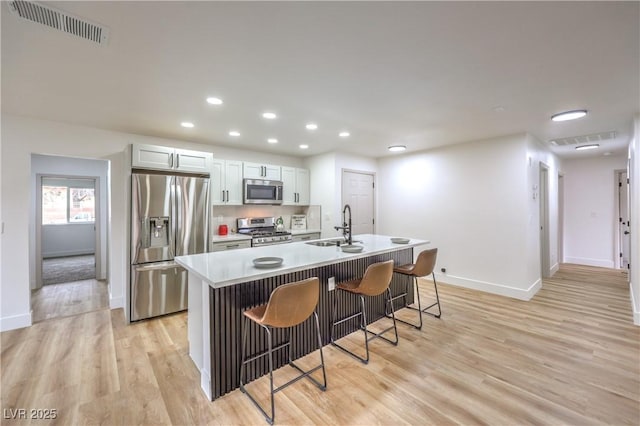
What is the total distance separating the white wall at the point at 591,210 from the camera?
5699mm

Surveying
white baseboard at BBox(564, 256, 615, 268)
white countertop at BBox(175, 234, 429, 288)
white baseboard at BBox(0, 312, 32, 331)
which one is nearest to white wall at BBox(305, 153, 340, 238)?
white countertop at BBox(175, 234, 429, 288)

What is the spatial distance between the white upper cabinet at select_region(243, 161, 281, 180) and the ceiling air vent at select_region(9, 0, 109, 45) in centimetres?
303

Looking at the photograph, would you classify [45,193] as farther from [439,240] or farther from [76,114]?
[439,240]

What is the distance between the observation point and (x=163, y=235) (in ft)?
11.4

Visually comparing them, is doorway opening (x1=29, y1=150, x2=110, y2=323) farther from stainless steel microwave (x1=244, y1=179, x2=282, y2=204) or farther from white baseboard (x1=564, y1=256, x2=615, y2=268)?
white baseboard (x1=564, y1=256, x2=615, y2=268)

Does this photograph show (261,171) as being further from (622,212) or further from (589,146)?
(622,212)

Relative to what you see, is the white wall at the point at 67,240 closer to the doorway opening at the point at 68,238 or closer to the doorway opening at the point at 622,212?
the doorway opening at the point at 68,238

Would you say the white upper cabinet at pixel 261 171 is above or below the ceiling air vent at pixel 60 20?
below

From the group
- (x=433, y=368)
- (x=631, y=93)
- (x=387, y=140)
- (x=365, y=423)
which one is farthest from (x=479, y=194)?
(x=365, y=423)

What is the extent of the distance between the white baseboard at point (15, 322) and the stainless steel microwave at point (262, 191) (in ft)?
9.70

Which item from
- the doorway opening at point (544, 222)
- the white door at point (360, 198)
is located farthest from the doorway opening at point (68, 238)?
the doorway opening at point (544, 222)

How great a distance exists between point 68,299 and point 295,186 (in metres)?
3.97

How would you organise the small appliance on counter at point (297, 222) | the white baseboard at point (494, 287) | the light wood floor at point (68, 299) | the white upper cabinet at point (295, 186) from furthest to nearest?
the small appliance on counter at point (297, 222) → the white upper cabinet at point (295, 186) → the white baseboard at point (494, 287) → the light wood floor at point (68, 299)

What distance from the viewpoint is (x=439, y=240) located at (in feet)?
16.2
